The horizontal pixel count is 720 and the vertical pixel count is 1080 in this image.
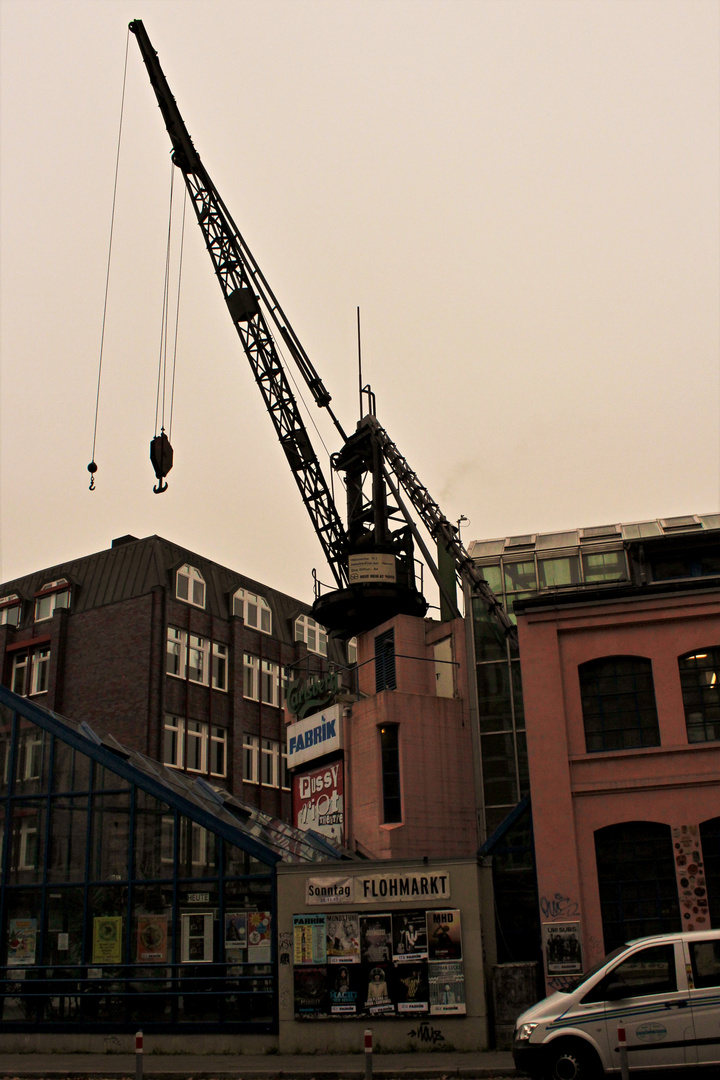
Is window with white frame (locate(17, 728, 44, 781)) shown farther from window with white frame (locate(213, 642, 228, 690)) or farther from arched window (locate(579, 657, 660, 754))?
window with white frame (locate(213, 642, 228, 690))

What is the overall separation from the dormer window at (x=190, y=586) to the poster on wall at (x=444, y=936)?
32.6 m

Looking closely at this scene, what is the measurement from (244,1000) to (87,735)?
7111 mm

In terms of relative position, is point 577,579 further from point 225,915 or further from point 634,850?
point 225,915

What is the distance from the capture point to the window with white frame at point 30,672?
1948 inches

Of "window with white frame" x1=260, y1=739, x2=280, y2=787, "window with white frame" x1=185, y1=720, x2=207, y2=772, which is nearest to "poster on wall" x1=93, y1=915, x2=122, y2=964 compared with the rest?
"window with white frame" x1=185, y1=720, x2=207, y2=772

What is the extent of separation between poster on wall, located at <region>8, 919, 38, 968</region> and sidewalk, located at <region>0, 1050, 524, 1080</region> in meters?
2.40

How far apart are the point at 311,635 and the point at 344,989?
4102 centimetres

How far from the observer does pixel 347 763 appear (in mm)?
36219

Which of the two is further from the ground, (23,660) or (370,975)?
(23,660)

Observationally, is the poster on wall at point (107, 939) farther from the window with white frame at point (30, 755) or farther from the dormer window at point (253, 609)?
the dormer window at point (253, 609)

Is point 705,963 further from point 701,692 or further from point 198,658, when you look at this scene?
point 198,658

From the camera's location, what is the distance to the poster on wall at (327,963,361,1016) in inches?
731

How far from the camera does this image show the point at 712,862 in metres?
19.5

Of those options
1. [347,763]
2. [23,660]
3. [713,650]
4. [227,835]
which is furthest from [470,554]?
[23,660]
